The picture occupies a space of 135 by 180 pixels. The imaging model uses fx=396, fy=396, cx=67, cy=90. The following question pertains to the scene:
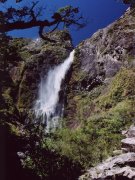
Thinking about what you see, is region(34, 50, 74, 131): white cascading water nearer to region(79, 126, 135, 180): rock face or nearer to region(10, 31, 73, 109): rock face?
region(10, 31, 73, 109): rock face

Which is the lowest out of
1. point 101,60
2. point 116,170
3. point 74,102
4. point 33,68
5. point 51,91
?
point 116,170

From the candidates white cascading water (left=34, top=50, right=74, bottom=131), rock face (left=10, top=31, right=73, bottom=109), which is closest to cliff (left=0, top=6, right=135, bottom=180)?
rock face (left=10, top=31, right=73, bottom=109)

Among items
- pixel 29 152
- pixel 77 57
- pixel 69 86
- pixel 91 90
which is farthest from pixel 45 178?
pixel 77 57

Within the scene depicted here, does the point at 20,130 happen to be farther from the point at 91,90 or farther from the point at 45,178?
the point at 91,90

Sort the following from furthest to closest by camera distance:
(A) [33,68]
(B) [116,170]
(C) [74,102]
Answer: (A) [33,68]
(C) [74,102]
(B) [116,170]

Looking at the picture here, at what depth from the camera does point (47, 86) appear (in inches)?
1692

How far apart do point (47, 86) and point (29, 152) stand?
1065 inches

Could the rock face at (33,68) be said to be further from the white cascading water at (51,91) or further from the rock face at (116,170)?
the rock face at (116,170)

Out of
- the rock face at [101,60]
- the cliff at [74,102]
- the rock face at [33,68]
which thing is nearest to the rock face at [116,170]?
the cliff at [74,102]

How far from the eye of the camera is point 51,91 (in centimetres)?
4175

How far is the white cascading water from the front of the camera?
38875mm

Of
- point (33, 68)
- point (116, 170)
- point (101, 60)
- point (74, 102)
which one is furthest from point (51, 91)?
point (116, 170)

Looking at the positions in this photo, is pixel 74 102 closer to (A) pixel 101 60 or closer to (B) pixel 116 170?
(A) pixel 101 60

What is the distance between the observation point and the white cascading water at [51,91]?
38.9m
